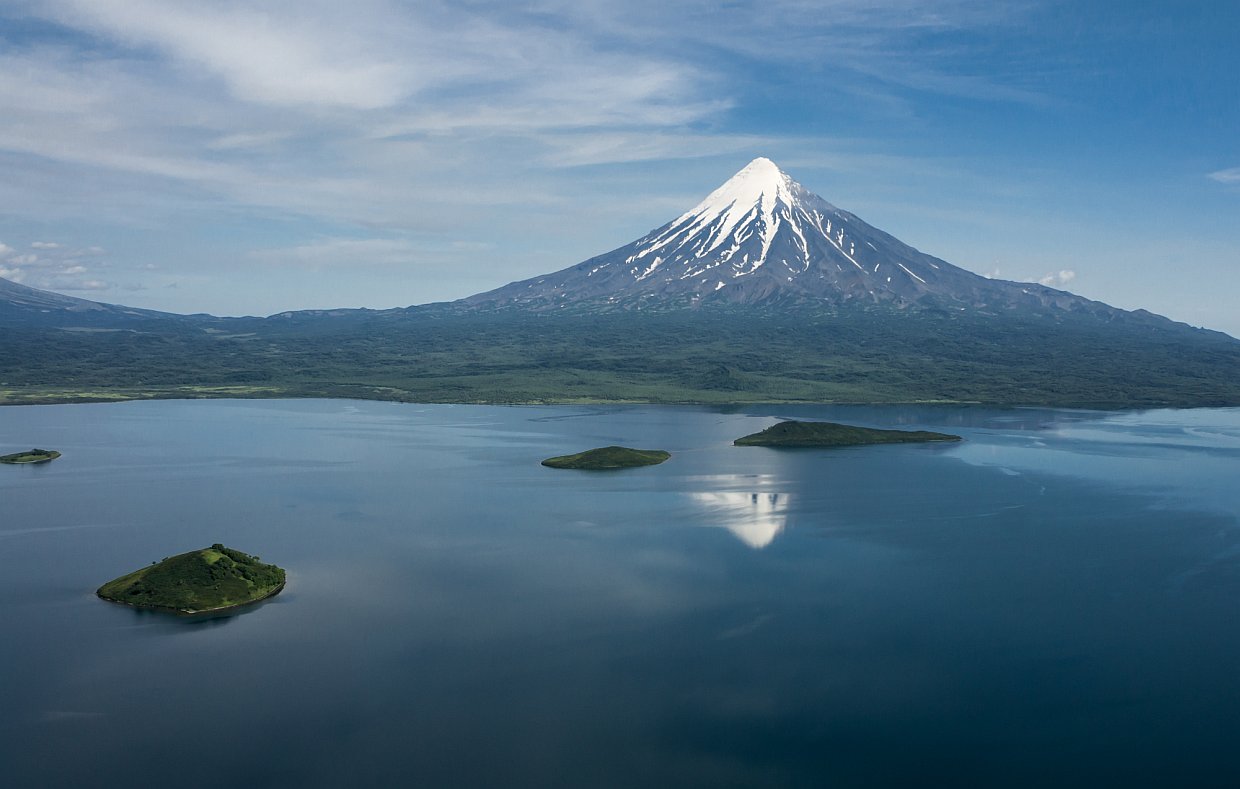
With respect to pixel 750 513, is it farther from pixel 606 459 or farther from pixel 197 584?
pixel 197 584

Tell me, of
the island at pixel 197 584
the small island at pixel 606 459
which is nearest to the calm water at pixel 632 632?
the island at pixel 197 584

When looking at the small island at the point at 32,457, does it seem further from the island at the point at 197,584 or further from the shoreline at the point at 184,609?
the shoreline at the point at 184,609

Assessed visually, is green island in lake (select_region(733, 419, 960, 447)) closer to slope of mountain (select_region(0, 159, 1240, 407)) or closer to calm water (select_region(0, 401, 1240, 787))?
calm water (select_region(0, 401, 1240, 787))

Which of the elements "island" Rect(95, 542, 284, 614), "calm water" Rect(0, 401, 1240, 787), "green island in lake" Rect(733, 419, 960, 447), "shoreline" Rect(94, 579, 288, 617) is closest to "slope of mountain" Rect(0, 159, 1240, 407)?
"green island in lake" Rect(733, 419, 960, 447)

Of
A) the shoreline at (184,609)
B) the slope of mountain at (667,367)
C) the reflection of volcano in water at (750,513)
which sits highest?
the slope of mountain at (667,367)

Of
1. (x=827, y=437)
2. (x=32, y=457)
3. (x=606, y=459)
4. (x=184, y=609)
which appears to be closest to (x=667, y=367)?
(x=827, y=437)

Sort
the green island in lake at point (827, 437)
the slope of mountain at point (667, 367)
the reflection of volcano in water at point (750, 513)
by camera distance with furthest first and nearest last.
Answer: the slope of mountain at point (667, 367)
the green island in lake at point (827, 437)
the reflection of volcano in water at point (750, 513)
